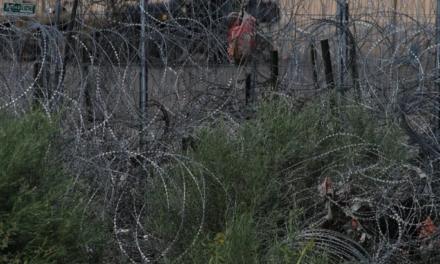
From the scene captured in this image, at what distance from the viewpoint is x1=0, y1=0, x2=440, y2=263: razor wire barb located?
571 cm

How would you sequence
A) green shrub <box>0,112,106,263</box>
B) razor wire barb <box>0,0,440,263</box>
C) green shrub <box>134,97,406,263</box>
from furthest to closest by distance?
razor wire barb <box>0,0,440,263</box>
green shrub <box>134,97,406,263</box>
green shrub <box>0,112,106,263</box>

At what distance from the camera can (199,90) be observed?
7648 millimetres

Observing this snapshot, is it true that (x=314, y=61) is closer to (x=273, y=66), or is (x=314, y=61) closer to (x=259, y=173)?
(x=273, y=66)

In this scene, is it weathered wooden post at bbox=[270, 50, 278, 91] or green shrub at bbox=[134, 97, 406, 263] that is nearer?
green shrub at bbox=[134, 97, 406, 263]

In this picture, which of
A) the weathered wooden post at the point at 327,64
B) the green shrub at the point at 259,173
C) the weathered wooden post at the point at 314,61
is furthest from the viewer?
the weathered wooden post at the point at 314,61

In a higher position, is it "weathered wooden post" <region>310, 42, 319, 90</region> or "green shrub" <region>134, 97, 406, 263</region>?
"weathered wooden post" <region>310, 42, 319, 90</region>

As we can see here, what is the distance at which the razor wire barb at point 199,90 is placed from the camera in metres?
5.71

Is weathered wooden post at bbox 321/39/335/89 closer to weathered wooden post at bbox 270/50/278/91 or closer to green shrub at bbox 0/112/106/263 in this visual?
weathered wooden post at bbox 270/50/278/91

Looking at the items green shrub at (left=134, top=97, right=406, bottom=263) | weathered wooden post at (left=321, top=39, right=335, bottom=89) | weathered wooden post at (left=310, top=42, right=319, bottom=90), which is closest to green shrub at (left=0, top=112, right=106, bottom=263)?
green shrub at (left=134, top=97, right=406, bottom=263)

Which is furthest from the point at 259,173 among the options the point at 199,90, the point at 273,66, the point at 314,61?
the point at 314,61

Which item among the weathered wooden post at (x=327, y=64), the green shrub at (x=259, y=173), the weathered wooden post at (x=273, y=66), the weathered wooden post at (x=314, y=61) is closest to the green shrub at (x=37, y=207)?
the green shrub at (x=259, y=173)

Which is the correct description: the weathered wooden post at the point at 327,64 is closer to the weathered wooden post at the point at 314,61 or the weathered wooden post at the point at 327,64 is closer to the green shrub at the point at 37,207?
the weathered wooden post at the point at 314,61

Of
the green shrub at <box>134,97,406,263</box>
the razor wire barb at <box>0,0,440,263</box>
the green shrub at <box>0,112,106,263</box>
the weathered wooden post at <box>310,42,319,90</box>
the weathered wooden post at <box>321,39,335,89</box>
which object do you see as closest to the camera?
the green shrub at <box>0,112,106,263</box>

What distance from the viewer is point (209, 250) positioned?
486 centimetres
